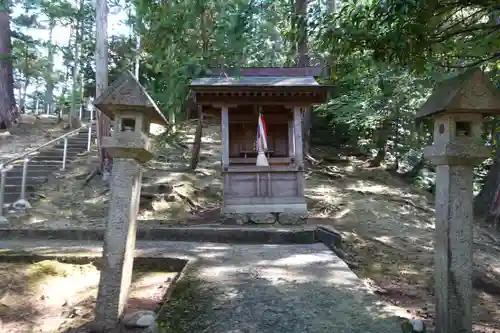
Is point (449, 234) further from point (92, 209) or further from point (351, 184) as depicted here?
point (351, 184)

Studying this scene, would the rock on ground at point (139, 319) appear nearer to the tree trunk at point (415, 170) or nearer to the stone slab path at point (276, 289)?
the stone slab path at point (276, 289)

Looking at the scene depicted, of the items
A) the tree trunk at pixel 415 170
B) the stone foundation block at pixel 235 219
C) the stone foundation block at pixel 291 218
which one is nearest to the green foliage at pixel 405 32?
the stone foundation block at pixel 291 218

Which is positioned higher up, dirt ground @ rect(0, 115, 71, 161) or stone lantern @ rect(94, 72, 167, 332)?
dirt ground @ rect(0, 115, 71, 161)

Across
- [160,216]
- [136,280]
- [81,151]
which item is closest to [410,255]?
[136,280]

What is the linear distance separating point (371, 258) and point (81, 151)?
11615 millimetres

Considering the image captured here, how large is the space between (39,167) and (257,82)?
25.9ft

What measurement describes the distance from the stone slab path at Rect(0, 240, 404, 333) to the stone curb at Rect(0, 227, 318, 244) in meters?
0.69

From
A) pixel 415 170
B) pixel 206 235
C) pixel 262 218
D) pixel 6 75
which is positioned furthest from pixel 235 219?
pixel 6 75

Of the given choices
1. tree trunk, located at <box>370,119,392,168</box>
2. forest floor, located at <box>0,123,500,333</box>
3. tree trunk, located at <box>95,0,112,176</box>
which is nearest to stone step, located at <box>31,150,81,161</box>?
forest floor, located at <box>0,123,500,333</box>

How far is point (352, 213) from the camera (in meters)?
10.9

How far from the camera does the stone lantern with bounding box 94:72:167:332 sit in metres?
3.56

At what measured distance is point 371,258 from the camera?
7.62 m

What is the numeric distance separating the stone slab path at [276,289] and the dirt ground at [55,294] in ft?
1.60

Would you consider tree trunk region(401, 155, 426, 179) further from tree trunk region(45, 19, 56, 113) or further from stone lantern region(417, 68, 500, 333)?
tree trunk region(45, 19, 56, 113)
